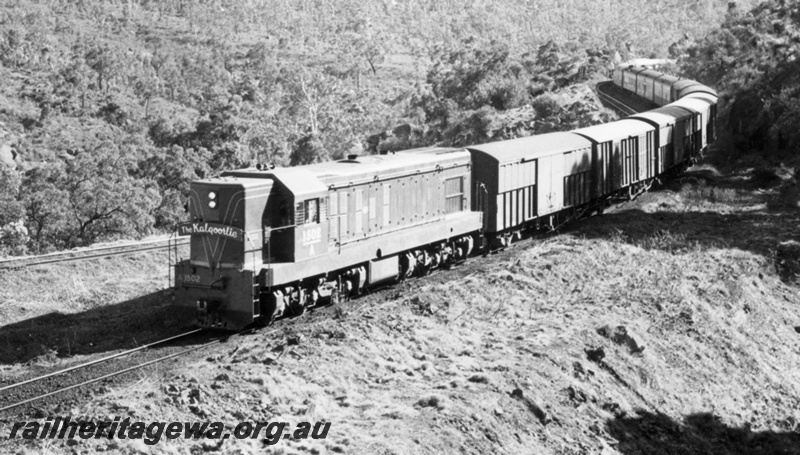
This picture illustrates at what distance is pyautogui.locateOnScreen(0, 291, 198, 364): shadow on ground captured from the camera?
15328 millimetres

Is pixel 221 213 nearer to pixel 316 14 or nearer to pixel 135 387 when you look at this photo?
pixel 135 387

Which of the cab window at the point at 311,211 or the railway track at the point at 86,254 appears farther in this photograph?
the railway track at the point at 86,254

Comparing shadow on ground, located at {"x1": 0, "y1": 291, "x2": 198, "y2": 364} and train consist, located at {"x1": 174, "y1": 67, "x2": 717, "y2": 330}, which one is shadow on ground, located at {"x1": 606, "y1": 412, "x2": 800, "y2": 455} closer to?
train consist, located at {"x1": 174, "y1": 67, "x2": 717, "y2": 330}

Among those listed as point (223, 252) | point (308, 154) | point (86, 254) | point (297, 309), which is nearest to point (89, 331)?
point (223, 252)

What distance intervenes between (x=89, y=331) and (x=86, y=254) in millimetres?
6559

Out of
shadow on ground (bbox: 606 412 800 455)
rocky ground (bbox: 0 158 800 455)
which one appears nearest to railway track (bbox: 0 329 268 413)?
rocky ground (bbox: 0 158 800 455)

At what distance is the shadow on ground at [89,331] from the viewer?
50.3ft

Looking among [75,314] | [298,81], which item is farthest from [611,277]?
[298,81]

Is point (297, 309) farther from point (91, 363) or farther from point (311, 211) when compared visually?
point (91, 363)

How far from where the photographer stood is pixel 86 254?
22.6 meters

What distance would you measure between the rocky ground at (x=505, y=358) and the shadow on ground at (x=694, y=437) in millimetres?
36

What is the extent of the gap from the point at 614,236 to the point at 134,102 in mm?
59428
